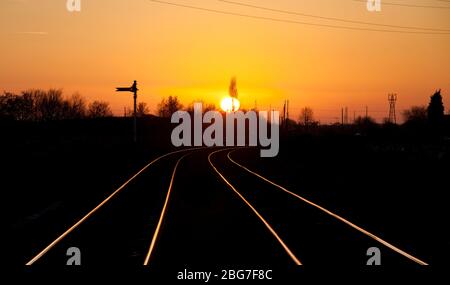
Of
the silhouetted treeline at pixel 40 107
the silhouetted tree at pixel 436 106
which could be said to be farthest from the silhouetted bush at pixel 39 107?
the silhouetted tree at pixel 436 106

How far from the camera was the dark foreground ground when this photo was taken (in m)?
9.88

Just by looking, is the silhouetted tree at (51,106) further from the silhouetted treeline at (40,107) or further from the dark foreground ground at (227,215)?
the dark foreground ground at (227,215)

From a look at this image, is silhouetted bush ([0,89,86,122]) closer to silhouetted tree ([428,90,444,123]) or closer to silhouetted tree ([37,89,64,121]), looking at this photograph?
silhouetted tree ([37,89,64,121])

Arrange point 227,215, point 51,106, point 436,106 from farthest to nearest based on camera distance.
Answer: point 51,106 → point 436,106 → point 227,215

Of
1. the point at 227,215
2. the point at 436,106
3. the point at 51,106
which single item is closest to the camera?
the point at 227,215

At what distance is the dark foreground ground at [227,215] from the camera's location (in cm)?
988

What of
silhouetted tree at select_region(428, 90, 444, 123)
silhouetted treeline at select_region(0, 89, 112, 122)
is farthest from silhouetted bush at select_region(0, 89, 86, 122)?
silhouetted tree at select_region(428, 90, 444, 123)

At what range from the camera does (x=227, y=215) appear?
14883mm

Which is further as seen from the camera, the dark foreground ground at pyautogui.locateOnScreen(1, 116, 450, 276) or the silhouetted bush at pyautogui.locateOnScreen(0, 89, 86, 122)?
the silhouetted bush at pyautogui.locateOnScreen(0, 89, 86, 122)

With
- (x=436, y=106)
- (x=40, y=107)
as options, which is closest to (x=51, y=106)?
(x=40, y=107)

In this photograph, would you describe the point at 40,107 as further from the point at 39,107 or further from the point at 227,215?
the point at 227,215

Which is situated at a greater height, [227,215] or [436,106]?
[436,106]

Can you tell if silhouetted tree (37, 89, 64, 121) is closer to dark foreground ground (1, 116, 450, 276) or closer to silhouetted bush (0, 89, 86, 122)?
silhouetted bush (0, 89, 86, 122)

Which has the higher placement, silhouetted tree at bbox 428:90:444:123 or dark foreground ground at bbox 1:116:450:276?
silhouetted tree at bbox 428:90:444:123
